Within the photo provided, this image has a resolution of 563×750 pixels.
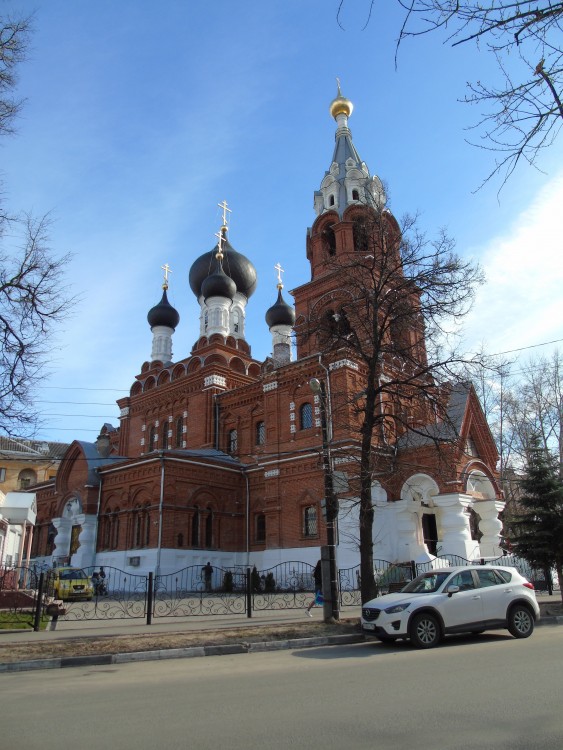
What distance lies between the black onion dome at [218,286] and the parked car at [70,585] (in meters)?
18.9

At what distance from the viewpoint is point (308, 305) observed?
30953 millimetres

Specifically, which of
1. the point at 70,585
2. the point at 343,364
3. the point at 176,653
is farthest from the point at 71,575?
the point at 176,653

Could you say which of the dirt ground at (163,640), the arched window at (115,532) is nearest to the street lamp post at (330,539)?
the dirt ground at (163,640)

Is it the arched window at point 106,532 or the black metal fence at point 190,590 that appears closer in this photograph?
the black metal fence at point 190,590

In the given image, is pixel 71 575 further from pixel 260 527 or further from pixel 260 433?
pixel 260 433

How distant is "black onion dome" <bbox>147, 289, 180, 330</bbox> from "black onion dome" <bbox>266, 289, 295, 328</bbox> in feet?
21.2

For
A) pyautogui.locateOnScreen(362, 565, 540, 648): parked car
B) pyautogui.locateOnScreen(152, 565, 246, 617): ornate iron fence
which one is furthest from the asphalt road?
pyautogui.locateOnScreen(152, 565, 246, 617): ornate iron fence

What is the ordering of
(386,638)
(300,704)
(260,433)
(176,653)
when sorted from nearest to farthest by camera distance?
(300,704)
(176,653)
(386,638)
(260,433)

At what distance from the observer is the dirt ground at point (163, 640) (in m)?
9.65

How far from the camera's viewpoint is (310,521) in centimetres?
2623

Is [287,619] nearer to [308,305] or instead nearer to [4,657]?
[4,657]

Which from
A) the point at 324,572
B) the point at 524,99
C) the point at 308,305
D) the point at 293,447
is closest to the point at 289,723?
the point at 524,99

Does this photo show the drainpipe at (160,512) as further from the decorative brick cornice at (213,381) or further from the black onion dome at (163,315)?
the black onion dome at (163,315)

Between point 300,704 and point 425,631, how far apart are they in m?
4.94
